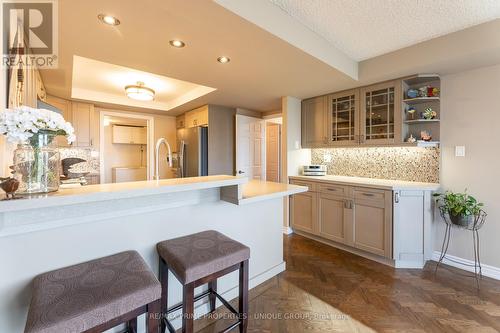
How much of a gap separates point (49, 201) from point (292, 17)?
2.06 meters

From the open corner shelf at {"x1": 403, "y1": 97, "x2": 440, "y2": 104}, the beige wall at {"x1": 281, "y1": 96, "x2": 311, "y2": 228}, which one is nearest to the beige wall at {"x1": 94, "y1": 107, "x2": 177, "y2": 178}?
the beige wall at {"x1": 281, "y1": 96, "x2": 311, "y2": 228}

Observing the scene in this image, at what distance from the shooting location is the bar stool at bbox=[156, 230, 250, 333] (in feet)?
4.12

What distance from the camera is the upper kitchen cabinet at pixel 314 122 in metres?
3.51

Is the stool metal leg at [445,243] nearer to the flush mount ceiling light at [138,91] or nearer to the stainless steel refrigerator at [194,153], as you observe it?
the stainless steel refrigerator at [194,153]

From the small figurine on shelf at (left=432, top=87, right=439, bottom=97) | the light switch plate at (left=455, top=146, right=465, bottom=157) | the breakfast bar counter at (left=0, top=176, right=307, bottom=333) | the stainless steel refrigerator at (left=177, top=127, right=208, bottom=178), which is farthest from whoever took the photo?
the stainless steel refrigerator at (left=177, top=127, right=208, bottom=178)

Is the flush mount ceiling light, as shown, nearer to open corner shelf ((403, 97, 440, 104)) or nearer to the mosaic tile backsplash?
the mosaic tile backsplash

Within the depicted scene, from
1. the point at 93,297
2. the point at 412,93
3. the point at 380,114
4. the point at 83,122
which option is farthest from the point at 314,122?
the point at 83,122

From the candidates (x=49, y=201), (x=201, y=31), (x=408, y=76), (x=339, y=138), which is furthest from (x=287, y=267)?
(x=408, y=76)

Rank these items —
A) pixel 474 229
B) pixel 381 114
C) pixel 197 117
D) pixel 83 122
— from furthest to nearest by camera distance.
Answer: pixel 197 117 → pixel 83 122 → pixel 381 114 → pixel 474 229

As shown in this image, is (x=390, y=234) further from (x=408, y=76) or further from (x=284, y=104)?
(x=284, y=104)

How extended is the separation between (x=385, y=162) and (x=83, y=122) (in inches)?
196

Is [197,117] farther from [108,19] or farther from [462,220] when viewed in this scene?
[462,220]

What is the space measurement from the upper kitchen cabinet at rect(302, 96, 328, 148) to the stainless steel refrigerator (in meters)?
1.78

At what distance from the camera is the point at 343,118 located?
3.30m
